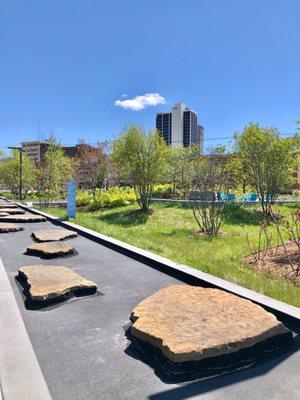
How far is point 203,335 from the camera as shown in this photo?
3.46m

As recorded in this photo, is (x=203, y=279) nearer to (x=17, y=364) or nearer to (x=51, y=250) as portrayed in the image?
(x=17, y=364)

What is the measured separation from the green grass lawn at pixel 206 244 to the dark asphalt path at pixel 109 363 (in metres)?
1.33

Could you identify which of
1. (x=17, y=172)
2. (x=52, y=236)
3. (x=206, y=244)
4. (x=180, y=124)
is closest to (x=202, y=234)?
(x=206, y=244)

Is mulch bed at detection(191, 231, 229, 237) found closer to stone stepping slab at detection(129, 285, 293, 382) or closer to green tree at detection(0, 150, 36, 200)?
stone stepping slab at detection(129, 285, 293, 382)

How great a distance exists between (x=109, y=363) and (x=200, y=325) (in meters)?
0.90

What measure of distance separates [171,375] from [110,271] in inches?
142

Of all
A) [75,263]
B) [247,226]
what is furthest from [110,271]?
[247,226]

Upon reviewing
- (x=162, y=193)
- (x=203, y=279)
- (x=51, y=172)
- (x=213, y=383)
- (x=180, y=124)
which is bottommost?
(x=213, y=383)

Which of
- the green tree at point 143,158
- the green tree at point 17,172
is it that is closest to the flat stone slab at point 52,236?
the green tree at point 143,158

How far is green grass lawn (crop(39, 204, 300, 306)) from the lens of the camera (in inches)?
224

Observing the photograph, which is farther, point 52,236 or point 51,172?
point 51,172

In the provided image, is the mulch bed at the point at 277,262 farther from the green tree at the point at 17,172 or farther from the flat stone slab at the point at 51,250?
the green tree at the point at 17,172

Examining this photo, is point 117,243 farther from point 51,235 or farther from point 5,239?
point 5,239

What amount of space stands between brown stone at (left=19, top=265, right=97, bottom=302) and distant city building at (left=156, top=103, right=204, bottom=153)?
52122mm
